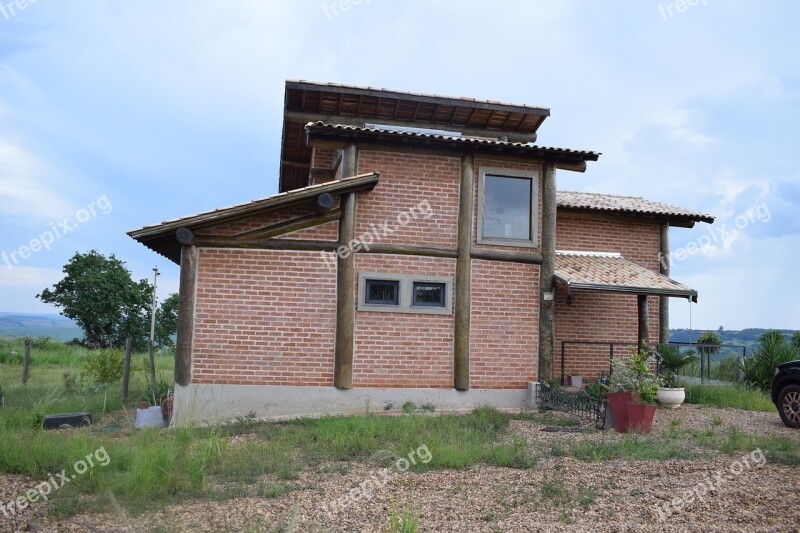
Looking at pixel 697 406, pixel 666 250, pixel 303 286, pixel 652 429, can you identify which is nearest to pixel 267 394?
pixel 303 286

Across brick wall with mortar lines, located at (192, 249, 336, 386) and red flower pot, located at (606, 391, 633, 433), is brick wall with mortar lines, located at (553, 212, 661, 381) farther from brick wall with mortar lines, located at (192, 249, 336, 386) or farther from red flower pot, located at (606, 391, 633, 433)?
brick wall with mortar lines, located at (192, 249, 336, 386)

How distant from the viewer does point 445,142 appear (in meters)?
10.6

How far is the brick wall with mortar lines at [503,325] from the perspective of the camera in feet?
35.6

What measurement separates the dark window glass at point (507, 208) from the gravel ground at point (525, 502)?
17.1 feet

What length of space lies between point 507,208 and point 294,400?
531 centimetres

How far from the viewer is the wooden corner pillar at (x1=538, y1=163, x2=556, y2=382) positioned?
11094 millimetres

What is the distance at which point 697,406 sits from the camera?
1184cm

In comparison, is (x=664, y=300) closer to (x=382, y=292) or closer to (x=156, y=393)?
(x=382, y=292)

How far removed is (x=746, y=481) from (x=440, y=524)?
3.46m

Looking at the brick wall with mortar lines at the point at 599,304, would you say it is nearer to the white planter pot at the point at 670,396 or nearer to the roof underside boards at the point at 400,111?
the white planter pot at the point at 670,396

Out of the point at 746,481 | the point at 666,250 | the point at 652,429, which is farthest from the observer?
the point at 666,250

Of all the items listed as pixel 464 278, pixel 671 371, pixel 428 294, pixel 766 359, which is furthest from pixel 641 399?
pixel 766 359

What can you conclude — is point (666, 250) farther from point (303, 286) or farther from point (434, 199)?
point (303, 286)

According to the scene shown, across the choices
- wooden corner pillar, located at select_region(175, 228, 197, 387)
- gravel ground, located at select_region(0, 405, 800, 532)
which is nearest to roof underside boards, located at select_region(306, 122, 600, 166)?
wooden corner pillar, located at select_region(175, 228, 197, 387)
